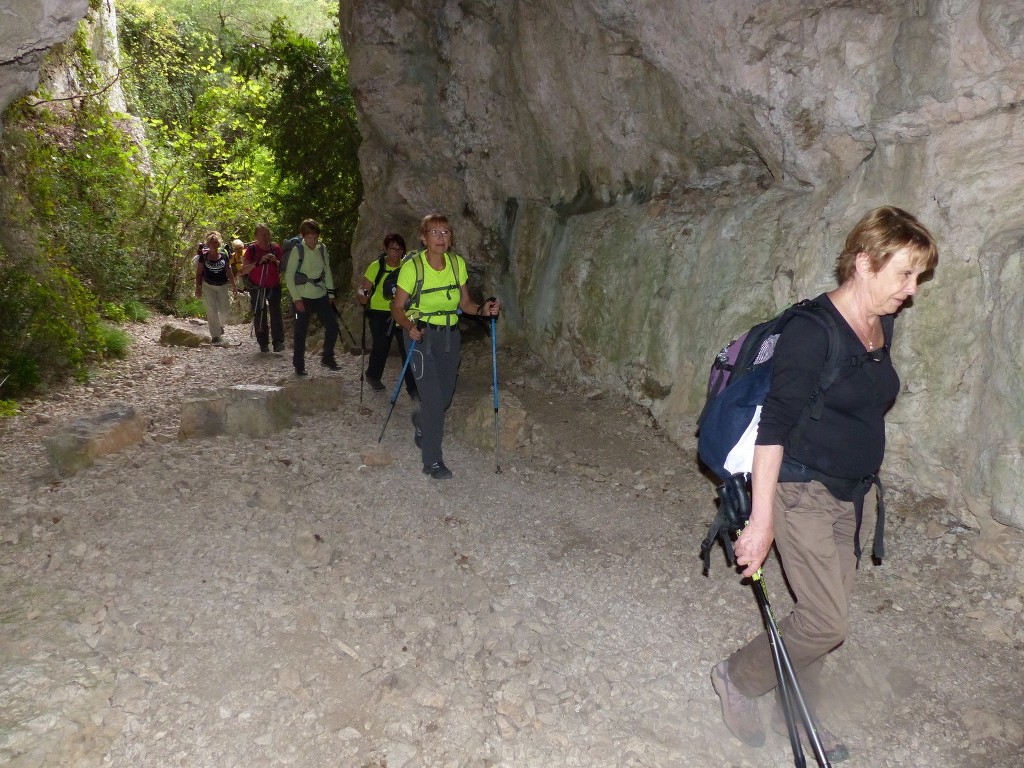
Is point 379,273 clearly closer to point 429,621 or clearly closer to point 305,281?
point 305,281

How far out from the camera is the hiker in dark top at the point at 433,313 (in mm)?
6277

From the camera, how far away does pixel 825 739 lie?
349 centimetres

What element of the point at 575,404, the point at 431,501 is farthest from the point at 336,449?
the point at 575,404

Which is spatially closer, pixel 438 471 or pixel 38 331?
pixel 438 471

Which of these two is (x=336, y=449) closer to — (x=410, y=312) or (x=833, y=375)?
(x=410, y=312)

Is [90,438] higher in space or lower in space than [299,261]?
Answer: lower

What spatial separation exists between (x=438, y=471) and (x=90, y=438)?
306 cm

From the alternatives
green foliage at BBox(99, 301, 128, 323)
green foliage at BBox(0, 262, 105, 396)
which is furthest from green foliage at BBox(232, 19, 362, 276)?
green foliage at BBox(0, 262, 105, 396)

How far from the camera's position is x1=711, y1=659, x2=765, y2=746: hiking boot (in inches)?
136

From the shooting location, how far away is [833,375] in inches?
110

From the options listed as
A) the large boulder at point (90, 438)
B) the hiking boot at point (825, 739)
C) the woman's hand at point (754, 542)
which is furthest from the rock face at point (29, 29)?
the hiking boot at point (825, 739)

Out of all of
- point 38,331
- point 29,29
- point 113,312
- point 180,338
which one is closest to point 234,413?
point 29,29

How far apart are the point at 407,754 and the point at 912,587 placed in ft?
11.1

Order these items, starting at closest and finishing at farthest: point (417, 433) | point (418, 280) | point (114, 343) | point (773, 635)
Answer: point (773, 635) → point (418, 280) → point (417, 433) → point (114, 343)
